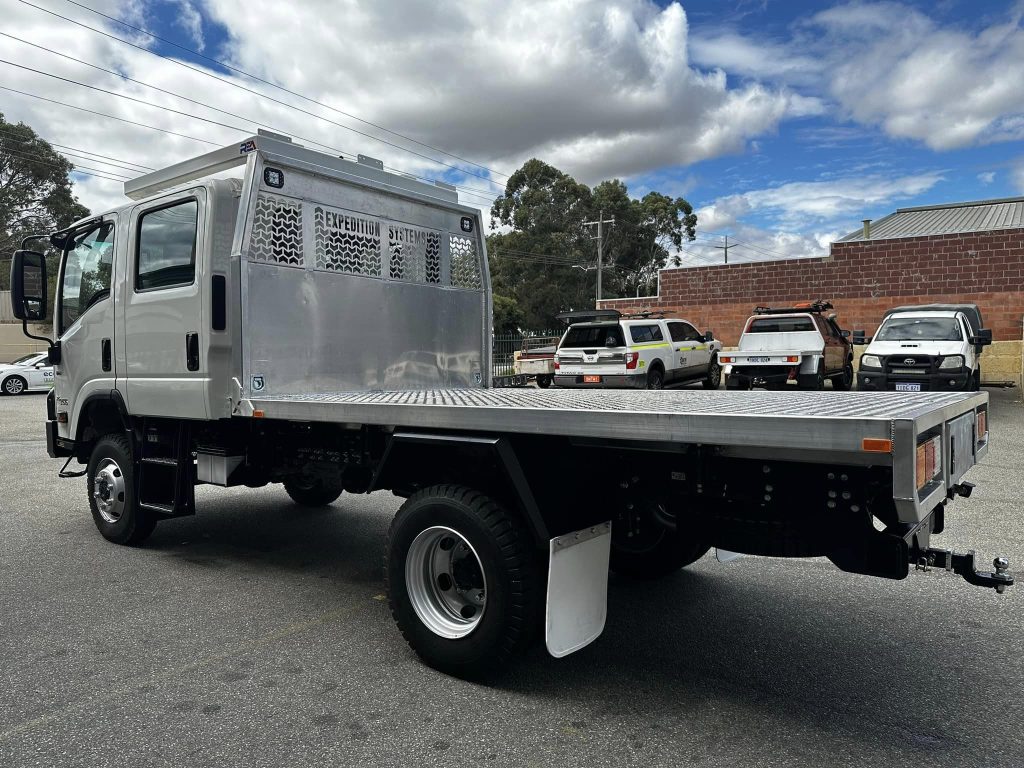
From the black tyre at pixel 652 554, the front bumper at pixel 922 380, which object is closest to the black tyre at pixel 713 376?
the front bumper at pixel 922 380

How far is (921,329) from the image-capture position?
14.6 meters

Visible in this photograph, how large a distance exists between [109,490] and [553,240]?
47.9 m

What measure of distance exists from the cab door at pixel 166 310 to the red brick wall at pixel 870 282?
21.9 meters

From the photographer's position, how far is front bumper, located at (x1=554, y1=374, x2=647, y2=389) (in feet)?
56.0

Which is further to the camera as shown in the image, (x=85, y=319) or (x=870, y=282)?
(x=870, y=282)

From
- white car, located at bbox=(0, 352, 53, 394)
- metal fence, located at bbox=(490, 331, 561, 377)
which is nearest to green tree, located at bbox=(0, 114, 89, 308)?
white car, located at bbox=(0, 352, 53, 394)

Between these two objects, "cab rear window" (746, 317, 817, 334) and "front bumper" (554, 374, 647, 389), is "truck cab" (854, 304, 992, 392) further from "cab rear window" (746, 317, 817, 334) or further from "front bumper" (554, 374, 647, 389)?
"front bumper" (554, 374, 647, 389)

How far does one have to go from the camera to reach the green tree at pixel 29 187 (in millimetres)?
43744

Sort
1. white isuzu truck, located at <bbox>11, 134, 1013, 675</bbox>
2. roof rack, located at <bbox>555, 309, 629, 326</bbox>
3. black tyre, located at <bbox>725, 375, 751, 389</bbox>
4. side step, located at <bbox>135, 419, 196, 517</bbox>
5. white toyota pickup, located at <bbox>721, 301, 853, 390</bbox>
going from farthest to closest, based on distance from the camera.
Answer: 1. roof rack, located at <bbox>555, 309, 629, 326</bbox>
2. black tyre, located at <bbox>725, 375, 751, 389</bbox>
3. white toyota pickup, located at <bbox>721, 301, 853, 390</bbox>
4. side step, located at <bbox>135, 419, 196, 517</bbox>
5. white isuzu truck, located at <bbox>11, 134, 1013, 675</bbox>

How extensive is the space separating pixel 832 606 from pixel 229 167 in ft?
15.7

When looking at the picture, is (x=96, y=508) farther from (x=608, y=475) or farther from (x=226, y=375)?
(x=608, y=475)

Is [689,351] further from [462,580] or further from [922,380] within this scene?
[462,580]

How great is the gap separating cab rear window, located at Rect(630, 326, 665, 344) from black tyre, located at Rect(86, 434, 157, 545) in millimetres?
12833

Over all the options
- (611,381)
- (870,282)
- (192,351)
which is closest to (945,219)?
(870,282)
